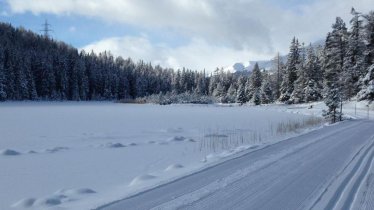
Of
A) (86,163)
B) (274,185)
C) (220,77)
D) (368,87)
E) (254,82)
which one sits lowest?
(86,163)

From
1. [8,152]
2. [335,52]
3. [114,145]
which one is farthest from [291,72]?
[8,152]

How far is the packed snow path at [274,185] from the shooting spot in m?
6.52

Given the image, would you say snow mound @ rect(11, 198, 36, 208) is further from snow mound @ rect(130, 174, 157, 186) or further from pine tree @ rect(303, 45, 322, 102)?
pine tree @ rect(303, 45, 322, 102)

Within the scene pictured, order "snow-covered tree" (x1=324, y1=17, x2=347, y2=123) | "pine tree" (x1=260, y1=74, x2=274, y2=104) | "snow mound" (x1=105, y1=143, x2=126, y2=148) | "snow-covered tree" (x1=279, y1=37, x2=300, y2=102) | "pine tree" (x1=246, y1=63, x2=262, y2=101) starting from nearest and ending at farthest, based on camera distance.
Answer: "snow mound" (x1=105, y1=143, x2=126, y2=148)
"snow-covered tree" (x1=324, y1=17, x2=347, y2=123)
"snow-covered tree" (x1=279, y1=37, x2=300, y2=102)
"pine tree" (x1=260, y1=74, x2=274, y2=104)
"pine tree" (x1=246, y1=63, x2=262, y2=101)

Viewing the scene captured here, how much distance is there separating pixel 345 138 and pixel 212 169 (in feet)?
31.0

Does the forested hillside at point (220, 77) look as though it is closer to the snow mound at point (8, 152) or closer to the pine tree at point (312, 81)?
the pine tree at point (312, 81)

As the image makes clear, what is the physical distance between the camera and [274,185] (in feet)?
25.6

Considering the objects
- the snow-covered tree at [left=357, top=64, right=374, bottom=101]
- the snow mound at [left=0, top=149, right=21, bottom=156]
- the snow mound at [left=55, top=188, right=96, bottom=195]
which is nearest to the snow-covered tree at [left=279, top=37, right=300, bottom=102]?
the snow-covered tree at [left=357, top=64, right=374, bottom=101]

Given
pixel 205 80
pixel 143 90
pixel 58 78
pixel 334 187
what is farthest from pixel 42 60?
pixel 334 187

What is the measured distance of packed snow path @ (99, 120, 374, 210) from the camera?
21.4 ft

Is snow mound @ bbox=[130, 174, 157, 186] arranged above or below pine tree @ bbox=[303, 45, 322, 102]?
below

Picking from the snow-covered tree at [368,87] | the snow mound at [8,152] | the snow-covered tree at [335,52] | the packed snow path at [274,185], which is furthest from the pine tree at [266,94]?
the snow mound at [8,152]

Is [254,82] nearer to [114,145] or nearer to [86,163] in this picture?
[114,145]

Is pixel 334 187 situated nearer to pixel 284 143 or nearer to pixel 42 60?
pixel 284 143
